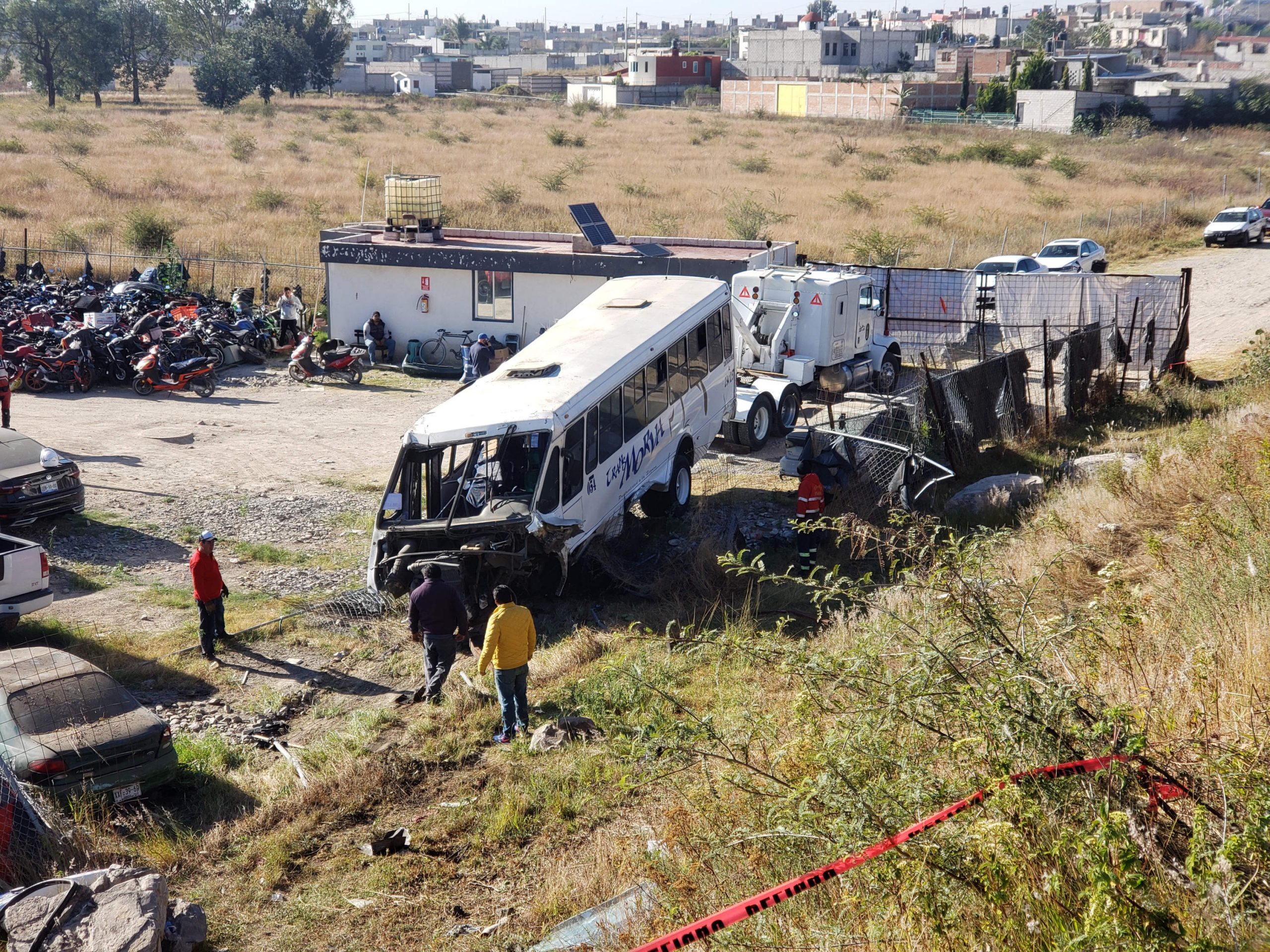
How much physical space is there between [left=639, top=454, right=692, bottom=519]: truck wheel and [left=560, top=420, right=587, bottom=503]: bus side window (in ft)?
6.74

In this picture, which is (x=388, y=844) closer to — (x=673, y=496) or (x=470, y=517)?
(x=470, y=517)

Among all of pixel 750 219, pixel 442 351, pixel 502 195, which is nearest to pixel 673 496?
pixel 442 351

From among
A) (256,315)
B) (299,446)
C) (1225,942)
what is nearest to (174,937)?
(1225,942)

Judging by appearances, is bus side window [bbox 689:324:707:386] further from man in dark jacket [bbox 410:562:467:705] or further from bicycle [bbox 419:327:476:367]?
bicycle [bbox 419:327:476:367]

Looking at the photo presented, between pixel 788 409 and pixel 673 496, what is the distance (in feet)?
15.3

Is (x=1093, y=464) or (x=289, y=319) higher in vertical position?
(x=289, y=319)

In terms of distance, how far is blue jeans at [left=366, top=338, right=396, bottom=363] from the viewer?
24219mm

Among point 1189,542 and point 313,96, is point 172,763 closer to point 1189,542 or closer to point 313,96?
point 1189,542

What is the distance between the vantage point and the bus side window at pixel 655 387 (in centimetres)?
1349

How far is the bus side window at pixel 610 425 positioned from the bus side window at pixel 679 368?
1521 mm

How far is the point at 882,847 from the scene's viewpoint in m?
4.10

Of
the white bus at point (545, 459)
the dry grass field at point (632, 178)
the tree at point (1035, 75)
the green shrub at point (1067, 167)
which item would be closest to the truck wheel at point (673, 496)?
the white bus at point (545, 459)

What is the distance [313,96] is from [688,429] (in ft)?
297

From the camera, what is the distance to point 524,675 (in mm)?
8938
